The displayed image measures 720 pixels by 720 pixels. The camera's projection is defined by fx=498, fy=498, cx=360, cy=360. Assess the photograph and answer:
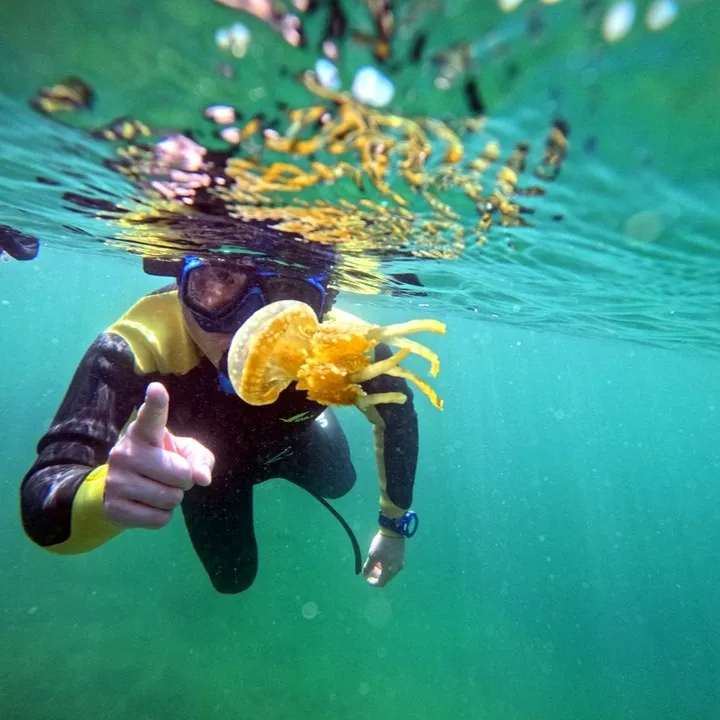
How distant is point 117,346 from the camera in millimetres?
4504

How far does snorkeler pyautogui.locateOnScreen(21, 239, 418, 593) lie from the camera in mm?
2441

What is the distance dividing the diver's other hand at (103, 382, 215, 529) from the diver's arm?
11.4 feet

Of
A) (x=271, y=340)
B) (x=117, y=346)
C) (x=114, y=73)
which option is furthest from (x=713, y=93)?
(x=117, y=346)

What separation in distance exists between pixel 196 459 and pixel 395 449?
369cm

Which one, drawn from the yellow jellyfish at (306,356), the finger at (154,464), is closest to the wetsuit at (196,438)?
the finger at (154,464)

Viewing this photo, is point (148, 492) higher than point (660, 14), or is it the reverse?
point (660, 14)

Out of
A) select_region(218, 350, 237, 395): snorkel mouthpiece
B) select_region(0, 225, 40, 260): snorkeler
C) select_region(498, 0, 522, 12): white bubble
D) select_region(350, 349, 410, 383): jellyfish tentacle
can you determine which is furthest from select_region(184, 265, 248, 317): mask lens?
select_region(0, 225, 40, 260): snorkeler

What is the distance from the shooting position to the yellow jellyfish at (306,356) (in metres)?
2.85

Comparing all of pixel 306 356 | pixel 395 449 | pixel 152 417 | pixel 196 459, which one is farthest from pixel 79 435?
pixel 395 449

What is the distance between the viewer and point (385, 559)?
226 inches

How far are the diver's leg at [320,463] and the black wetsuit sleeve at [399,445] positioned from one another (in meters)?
1.82

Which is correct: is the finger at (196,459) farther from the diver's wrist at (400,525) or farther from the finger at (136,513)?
the diver's wrist at (400,525)

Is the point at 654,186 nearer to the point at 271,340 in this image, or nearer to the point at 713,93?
the point at 713,93

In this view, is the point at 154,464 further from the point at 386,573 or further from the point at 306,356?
the point at 386,573
